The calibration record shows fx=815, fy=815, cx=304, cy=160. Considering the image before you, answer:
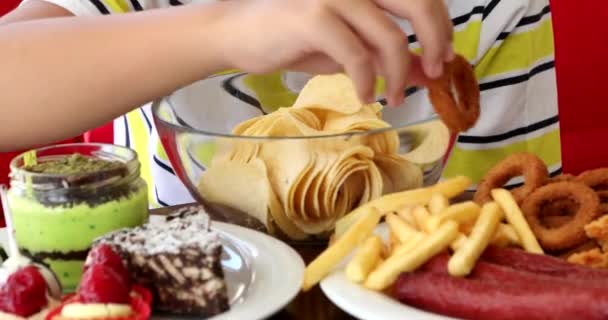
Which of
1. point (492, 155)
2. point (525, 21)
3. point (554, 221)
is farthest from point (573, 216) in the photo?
point (525, 21)

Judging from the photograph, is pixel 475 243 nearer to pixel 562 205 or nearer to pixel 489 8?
pixel 562 205

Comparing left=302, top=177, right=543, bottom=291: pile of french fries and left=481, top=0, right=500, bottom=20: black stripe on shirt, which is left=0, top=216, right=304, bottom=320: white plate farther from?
left=481, top=0, right=500, bottom=20: black stripe on shirt

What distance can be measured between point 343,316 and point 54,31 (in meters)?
0.46

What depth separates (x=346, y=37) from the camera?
28.4 inches

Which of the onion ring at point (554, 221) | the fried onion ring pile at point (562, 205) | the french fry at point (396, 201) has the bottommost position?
the onion ring at point (554, 221)

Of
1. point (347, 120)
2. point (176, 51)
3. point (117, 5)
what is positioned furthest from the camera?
point (117, 5)

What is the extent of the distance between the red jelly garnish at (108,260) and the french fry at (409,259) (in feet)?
0.65

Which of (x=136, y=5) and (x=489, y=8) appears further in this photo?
(x=489, y=8)

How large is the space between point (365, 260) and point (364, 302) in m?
0.05

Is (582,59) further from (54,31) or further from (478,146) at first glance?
(54,31)

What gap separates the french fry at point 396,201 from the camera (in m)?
0.79

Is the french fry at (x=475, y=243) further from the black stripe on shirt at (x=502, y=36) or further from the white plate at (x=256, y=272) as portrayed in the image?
the black stripe on shirt at (x=502, y=36)

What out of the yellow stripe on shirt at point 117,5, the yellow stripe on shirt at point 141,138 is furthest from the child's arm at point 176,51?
the yellow stripe on shirt at point 141,138

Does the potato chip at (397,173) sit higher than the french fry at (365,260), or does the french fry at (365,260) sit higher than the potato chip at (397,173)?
the french fry at (365,260)
